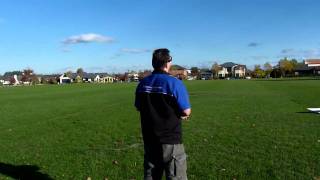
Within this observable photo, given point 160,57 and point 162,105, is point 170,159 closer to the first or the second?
point 162,105

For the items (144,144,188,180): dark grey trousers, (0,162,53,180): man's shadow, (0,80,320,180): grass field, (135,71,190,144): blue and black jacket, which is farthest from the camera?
(0,80,320,180): grass field

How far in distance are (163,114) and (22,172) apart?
4290mm

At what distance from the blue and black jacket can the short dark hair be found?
0.10m

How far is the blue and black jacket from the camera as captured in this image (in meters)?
5.98

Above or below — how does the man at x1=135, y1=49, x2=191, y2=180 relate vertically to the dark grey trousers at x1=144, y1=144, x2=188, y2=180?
above

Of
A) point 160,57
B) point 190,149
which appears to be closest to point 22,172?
Answer: point 190,149

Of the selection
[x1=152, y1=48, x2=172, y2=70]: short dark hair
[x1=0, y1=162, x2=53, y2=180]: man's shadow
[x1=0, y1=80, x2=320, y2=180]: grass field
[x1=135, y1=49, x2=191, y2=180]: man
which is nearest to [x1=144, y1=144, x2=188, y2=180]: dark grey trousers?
[x1=135, y1=49, x2=191, y2=180]: man

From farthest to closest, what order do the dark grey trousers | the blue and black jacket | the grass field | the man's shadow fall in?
the grass field < the man's shadow < the dark grey trousers < the blue and black jacket

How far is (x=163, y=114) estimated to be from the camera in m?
6.16

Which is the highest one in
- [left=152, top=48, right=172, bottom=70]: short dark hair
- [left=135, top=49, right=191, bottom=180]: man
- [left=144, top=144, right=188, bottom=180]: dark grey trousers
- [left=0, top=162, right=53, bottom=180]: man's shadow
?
[left=152, top=48, right=172, bottom=70]: short dark hair

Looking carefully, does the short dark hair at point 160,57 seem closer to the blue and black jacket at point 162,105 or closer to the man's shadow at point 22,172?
the blue and black jacket at point 162,105

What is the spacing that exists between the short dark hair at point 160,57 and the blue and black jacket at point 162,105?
0.33ft

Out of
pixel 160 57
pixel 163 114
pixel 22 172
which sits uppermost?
pixel 160 57

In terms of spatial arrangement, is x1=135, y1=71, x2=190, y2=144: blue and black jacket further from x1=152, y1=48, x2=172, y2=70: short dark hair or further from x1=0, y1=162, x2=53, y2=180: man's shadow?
x1=0, y1=162, x2=53, y2=180: man's shadow
